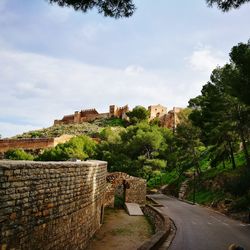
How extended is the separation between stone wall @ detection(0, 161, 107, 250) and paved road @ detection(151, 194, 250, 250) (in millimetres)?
4578

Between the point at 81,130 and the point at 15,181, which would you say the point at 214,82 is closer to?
the point at 15,181

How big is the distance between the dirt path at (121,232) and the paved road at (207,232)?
1.79 meters

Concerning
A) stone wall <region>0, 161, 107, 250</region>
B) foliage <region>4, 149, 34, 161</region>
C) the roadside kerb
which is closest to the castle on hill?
foliage <region>4, 149, 34, 161</region>

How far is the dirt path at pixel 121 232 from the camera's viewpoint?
16.2 metres

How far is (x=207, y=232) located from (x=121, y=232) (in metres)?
4.28

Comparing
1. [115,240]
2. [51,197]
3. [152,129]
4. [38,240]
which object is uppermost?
[152,129]

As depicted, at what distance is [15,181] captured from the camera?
7.25 m

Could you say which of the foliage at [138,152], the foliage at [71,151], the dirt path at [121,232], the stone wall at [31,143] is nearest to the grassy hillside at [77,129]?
the stone wall at [31,143]

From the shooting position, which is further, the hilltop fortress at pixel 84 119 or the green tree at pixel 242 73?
the hilltop fortress at pixel 84 119

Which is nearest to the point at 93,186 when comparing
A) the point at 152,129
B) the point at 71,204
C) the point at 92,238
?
the point at 92,238

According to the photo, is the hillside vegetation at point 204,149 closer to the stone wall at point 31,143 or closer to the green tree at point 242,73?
the green tree at point 242,73

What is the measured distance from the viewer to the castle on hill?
318 feet

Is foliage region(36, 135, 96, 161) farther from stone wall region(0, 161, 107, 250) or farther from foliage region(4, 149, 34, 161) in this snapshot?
stone wall region(0, 161, 107, 250)

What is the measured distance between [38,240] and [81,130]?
99.7m
